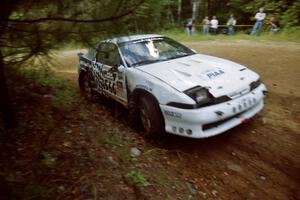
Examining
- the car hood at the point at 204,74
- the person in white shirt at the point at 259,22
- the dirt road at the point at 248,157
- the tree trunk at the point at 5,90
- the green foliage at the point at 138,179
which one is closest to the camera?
the tree trunk at the point at 5,90

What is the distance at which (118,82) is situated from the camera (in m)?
5.55

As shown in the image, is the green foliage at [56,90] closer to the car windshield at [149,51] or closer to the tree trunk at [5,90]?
the tree trunk at [5,90]

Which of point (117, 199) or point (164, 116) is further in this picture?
point (164, 116)

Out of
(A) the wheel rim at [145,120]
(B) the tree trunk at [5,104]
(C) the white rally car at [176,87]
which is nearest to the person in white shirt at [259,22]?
(C) the white rally car at [176,87]

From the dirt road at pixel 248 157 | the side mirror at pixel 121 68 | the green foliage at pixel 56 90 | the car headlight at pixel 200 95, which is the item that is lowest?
the dirt road at pixel 248 157

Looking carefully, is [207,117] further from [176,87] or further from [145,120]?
[145,120]

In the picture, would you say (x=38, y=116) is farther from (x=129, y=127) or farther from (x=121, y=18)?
(x=121, y=18)

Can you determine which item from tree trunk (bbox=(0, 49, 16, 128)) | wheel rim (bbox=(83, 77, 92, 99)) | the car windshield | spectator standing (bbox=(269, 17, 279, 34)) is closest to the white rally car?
the car windshield

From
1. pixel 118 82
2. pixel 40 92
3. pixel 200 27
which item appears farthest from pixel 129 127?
pixel 200 27

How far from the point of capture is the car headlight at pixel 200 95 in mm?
4241

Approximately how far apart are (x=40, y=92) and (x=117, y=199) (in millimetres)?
3523

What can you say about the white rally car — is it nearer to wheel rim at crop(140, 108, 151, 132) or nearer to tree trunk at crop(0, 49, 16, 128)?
wheel rim at crop(140, 108, 151, 132)

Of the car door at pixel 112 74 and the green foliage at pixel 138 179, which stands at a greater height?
the car door at pixel 112 74

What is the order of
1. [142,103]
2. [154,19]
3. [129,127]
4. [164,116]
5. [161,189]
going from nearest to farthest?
[154,19], [161,189], [164,116], [142,103], [129,127]
